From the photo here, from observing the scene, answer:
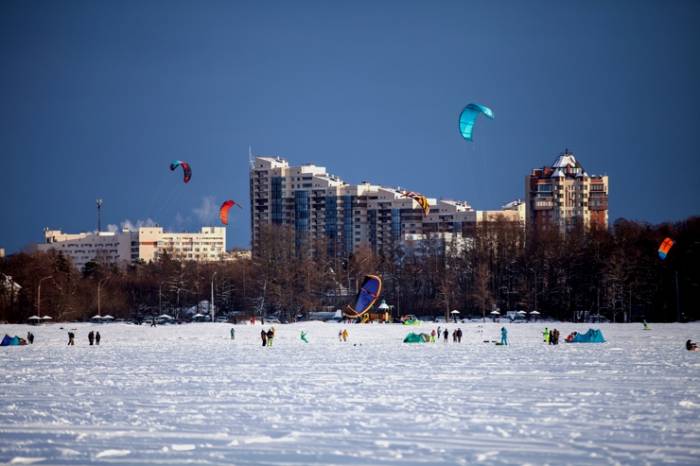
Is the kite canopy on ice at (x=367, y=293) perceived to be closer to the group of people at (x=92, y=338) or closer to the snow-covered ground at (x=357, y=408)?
the group of people at (x=92, y=338)

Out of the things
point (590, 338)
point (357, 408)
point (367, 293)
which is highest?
point (367, 293)

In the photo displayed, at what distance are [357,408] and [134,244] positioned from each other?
511 ft

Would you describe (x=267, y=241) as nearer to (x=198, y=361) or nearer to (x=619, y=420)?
(x=198, y=361)

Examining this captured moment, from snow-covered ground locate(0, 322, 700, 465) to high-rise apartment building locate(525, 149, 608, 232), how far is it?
301 ft

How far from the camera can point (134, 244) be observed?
168m

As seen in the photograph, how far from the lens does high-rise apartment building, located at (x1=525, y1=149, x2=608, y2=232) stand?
120m

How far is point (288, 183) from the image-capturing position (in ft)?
434

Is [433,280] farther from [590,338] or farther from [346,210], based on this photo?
[346,210]

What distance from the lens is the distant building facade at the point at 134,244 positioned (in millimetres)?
168000

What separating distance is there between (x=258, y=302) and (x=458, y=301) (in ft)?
43.7

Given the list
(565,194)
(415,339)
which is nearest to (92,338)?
(415,339)

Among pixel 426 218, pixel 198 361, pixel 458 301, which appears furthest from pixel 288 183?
pixel 198 361

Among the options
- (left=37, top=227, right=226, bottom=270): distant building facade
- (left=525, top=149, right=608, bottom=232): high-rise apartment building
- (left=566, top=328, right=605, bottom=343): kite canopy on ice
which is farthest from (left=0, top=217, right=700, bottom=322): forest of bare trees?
(left=37, top=227, right=226, bottom=270): distant building facade

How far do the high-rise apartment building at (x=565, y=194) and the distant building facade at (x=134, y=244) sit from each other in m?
52.4
